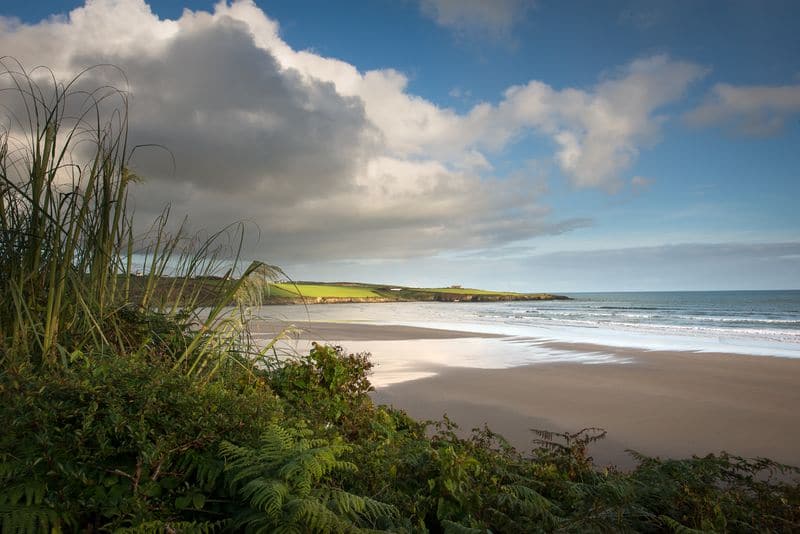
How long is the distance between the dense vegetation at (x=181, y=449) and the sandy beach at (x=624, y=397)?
112 inches

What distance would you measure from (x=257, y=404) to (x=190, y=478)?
0.64m

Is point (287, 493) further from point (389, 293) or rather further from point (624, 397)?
point (389, 293)

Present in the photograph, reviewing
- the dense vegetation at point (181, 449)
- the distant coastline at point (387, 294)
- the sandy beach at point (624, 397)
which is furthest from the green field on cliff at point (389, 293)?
the dense vegetation at point (181, 449)

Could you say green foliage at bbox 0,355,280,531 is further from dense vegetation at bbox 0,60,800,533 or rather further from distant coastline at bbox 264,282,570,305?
distant coastline at bbox 264,282,570,305

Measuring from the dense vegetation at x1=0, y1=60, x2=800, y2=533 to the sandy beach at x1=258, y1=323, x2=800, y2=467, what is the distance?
2854 mm

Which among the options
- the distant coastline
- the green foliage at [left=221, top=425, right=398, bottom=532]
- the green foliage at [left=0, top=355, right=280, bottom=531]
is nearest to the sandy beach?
the green foliage at [left=221, top=425, right=398, bottom=532]

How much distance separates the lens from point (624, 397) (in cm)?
952

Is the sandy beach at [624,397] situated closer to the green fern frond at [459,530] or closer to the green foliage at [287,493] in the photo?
the green fern frond at [459,530]

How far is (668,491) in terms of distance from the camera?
11.2ft

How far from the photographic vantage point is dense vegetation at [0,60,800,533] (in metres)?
2.02

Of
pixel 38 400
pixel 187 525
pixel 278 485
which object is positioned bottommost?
pixel 187 525

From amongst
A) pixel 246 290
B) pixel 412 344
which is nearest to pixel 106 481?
pixel 246 290

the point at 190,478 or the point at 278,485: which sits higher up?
the point at 278,485

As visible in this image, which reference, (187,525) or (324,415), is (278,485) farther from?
(324,415)
